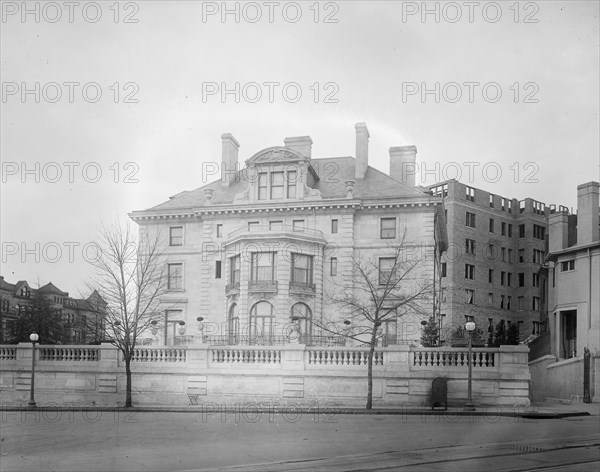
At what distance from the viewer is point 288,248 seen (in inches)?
1702

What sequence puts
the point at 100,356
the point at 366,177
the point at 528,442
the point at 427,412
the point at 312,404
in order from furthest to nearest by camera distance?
the point at 366,177, the point at 100,356, the point at 312,404, the point at 427,412, the point at 528,442

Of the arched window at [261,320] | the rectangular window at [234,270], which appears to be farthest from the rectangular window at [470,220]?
the arched window at [261,320]

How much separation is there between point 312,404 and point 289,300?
46.3 ft

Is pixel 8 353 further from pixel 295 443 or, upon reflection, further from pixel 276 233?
pixel 295 443

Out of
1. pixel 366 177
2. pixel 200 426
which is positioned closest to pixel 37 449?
pixel 200 426

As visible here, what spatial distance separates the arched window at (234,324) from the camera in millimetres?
43438

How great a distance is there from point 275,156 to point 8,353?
20.0m

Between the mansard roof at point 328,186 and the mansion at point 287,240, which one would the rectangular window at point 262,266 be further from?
the mansard roof at point 328,186

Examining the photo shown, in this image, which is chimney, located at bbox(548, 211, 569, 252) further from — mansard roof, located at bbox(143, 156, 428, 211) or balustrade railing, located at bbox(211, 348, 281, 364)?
balustrade railing, located at bbox(211, 348, 281, 364)

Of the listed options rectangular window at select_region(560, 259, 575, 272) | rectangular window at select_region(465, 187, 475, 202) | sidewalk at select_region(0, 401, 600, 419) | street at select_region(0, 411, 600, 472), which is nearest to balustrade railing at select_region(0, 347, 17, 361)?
sidewalk at select_region(0, 401, 600, 419)

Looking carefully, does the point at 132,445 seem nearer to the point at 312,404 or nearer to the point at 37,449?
the point at 37,449

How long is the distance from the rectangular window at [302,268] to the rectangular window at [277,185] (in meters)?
4.49

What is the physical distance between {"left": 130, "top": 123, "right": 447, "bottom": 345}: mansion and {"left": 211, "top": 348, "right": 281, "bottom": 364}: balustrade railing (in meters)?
10.2

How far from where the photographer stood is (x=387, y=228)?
44.4 metres
